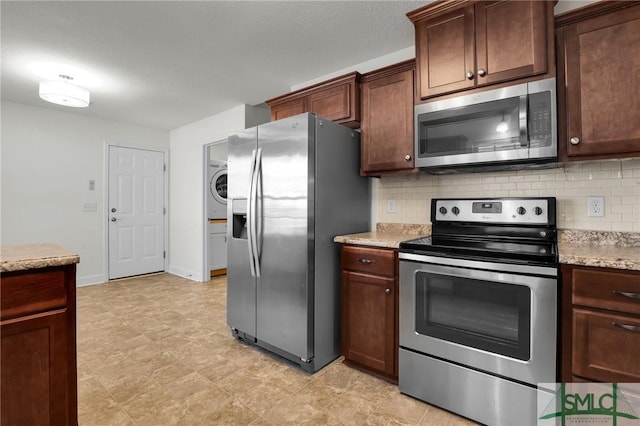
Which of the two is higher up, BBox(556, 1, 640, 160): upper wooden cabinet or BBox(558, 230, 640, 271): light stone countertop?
BBox(556, 1, 640, 160): upper wooden cabinet

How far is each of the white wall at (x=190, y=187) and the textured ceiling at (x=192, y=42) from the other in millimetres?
838

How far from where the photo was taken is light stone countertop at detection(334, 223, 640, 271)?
4.41 ft

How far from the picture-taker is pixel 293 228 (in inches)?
87.0

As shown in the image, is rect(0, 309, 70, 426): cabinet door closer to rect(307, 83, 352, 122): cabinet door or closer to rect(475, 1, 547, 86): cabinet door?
rect(307, 83, 352, 122): cabinet door

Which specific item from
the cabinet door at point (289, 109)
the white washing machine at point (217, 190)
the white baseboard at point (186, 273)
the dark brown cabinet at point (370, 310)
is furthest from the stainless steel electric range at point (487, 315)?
the white washing machine at point (217, 190)

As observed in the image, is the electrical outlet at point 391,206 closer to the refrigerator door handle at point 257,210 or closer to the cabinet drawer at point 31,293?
the refrigerator door handle at point 257,210

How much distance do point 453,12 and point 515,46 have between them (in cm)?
45

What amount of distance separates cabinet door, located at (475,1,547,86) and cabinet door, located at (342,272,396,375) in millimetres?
1383

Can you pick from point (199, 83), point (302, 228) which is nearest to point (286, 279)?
point (302, 228)

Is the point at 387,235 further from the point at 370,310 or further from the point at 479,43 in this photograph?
the point at 479,43

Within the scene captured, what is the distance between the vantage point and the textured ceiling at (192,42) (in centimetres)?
214

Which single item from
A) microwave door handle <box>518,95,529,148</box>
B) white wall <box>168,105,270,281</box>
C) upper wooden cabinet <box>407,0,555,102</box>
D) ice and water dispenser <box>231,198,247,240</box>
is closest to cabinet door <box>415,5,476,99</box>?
upper wooden cabinet <box>407,0,555,102</box>

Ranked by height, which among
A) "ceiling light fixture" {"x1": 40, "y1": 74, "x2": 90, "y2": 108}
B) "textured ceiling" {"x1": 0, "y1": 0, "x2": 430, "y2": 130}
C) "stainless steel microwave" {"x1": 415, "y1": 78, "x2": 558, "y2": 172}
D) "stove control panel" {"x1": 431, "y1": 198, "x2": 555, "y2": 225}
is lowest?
"stove control panel" {"x1": 431, "y1": 198, "x2": 555, "y2": 225}

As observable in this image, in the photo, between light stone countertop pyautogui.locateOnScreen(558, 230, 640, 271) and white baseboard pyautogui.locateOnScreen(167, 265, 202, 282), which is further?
white baseboard pyautogui.locateOnScreen(167, 265, 202, 282)
